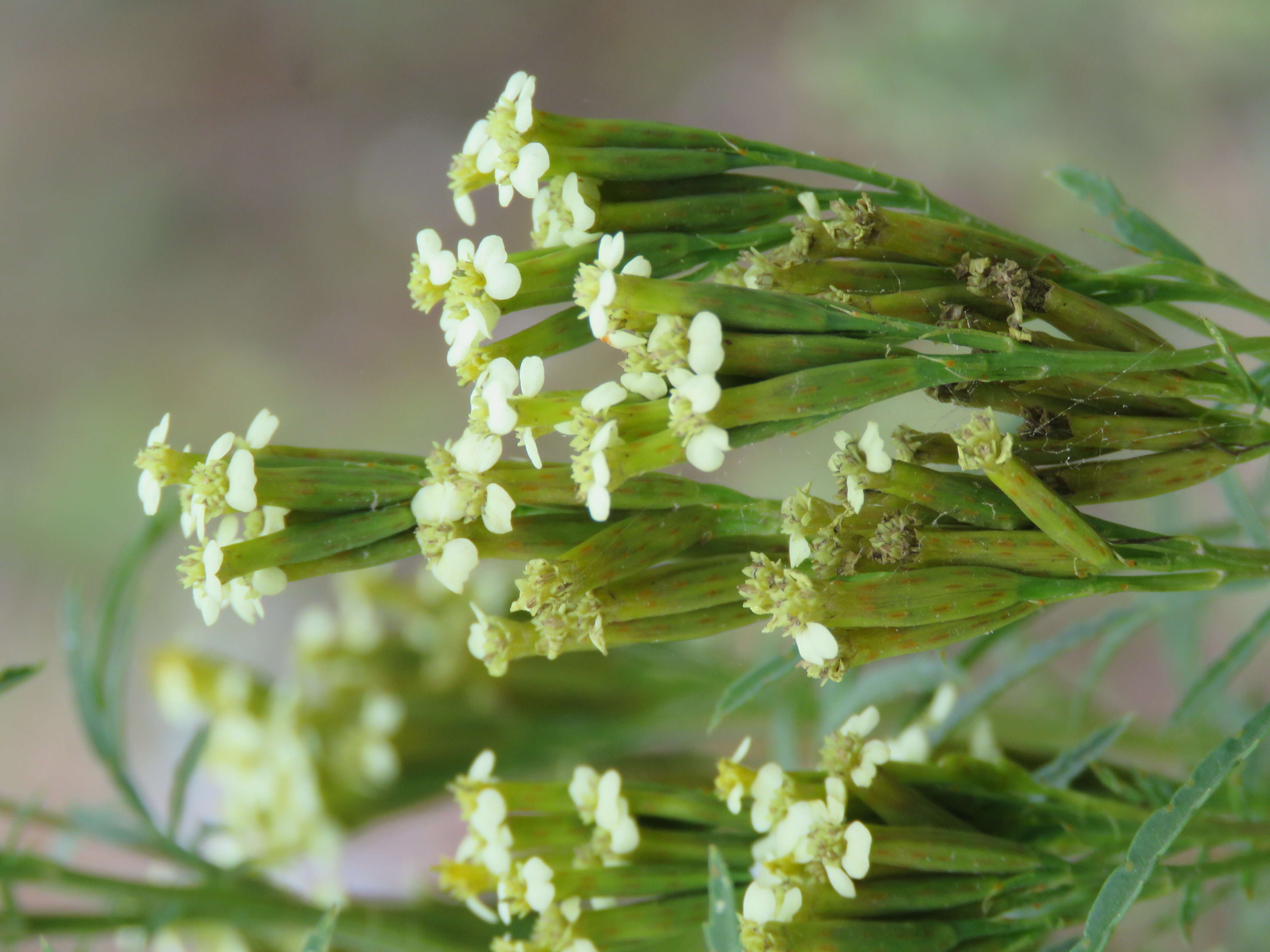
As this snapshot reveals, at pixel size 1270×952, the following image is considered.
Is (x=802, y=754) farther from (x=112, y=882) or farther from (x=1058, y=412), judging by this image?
(x=1058, y=412)

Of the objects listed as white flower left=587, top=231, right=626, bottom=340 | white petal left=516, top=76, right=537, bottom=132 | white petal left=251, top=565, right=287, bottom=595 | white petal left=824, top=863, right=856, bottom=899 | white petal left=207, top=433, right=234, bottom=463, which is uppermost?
white petal left=516, top=76, right=537, bottom=132

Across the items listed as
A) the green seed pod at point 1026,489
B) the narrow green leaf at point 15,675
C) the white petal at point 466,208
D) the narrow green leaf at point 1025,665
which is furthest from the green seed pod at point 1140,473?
the narrow green leaf at point 15,675

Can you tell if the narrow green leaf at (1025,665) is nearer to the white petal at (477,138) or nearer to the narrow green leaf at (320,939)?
the narrow green leaf at (320,939)

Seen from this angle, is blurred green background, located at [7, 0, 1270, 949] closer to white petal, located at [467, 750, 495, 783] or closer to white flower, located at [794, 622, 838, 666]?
white petal, located at [467, 750, 495, 783]

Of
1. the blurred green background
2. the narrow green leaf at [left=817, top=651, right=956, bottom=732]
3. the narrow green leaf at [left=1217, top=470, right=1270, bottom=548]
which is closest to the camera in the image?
the narrow green leaf at [left=1217, top=470, right=1270, bottom=548]

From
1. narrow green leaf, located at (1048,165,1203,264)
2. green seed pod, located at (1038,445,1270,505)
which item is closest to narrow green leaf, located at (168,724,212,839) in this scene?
green seed pod, located at (1038,445,1270,505)

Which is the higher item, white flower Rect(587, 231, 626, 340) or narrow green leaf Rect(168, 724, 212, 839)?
white flower Rect(587, 231, 626, 340)

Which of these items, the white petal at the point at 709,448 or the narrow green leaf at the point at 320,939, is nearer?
the white petal at the point at 709,448

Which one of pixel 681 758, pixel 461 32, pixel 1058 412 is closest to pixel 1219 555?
pixel 1058 412
